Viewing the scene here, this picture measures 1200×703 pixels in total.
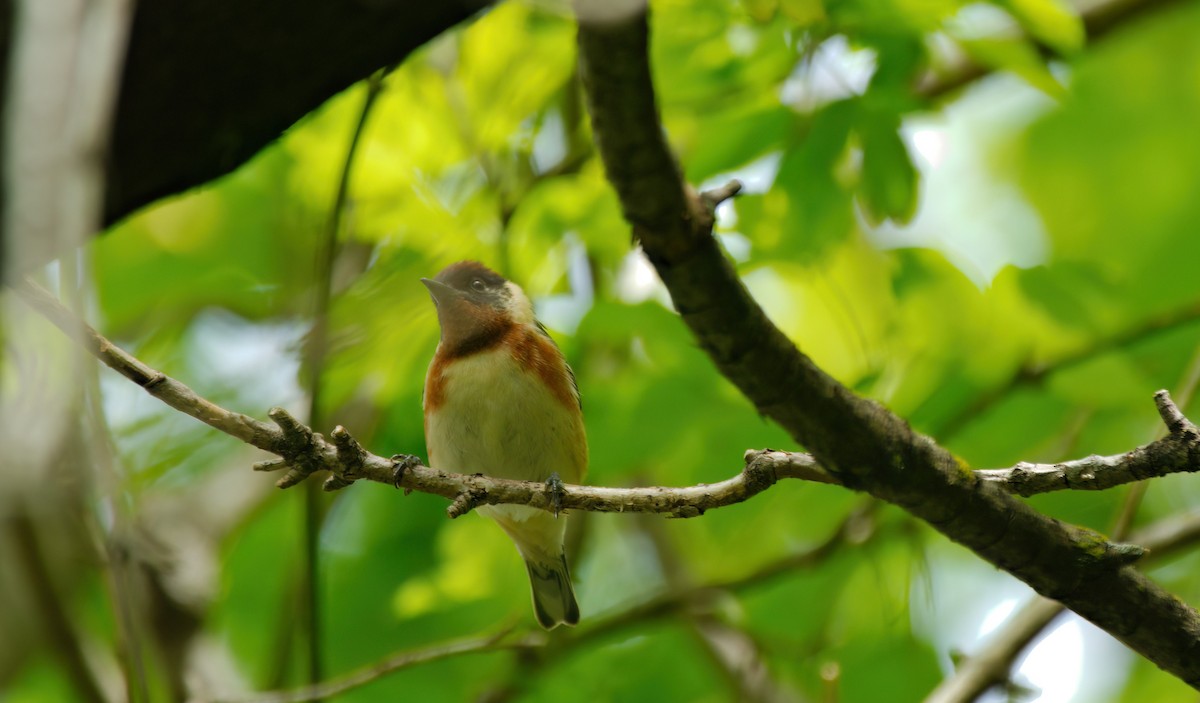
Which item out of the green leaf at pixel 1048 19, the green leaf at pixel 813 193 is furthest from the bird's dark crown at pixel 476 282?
the green leaf at pixel 1048 19

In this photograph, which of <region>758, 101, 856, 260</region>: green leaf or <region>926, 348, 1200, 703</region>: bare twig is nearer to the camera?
<region>758, 101, 856, 260</region>: green leaf

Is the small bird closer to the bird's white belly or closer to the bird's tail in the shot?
the bird's white belly

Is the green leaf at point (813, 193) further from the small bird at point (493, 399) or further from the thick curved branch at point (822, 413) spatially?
the thick curved branch at point (822, 413)

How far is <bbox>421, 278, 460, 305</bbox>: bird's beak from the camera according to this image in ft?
14.8

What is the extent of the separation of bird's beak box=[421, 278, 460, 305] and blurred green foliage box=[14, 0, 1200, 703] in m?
0.09

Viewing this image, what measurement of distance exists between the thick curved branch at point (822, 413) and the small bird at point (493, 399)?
210 centimetres

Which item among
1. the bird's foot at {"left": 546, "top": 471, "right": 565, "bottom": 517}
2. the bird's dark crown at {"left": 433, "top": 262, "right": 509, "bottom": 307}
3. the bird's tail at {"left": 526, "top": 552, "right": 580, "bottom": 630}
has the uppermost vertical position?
the bird's dark crown at {"left": 433, "top": 262, "right": 509, "bottom": 307}

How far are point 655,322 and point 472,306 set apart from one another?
37.9 inches

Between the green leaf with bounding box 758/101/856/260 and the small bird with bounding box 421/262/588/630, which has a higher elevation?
the green leaf with bounding box 758/101/856/260

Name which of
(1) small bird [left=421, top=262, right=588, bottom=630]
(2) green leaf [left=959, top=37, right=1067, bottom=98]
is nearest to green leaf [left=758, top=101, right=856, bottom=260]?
(2) green leaf [left=959, top=37, right=1067, bottom=98]

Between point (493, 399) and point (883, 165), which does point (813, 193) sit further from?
point (493, 399)

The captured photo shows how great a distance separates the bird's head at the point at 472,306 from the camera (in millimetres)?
4746

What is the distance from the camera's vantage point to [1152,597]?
2.96 metres

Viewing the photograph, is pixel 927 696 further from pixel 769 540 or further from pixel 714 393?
pixel 714 393
